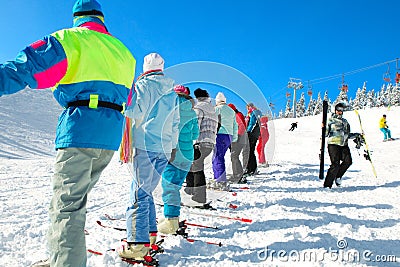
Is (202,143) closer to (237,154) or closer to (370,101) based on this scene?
(237,154)

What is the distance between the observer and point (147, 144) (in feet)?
10.1

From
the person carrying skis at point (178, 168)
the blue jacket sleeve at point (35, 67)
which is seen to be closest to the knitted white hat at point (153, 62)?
the person carrying skis at point (178, 168)

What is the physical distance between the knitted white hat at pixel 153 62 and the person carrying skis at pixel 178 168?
0.77m

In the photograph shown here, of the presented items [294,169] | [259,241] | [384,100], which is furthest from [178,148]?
[384,100]

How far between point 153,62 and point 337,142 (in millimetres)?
5116

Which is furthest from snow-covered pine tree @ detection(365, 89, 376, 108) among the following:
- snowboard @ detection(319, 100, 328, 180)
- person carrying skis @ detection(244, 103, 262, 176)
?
person carrying skis @ detection(244, 103, 262, 176)

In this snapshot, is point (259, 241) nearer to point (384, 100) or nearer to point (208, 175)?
point (208, 175)

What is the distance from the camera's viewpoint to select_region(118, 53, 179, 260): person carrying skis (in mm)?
2949

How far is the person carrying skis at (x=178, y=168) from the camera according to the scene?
3.79 metres

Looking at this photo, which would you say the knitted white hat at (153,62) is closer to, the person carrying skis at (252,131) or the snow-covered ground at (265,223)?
the snow-covered ground at (265,223)

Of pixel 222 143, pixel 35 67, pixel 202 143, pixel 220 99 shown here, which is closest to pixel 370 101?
pixel 222 143

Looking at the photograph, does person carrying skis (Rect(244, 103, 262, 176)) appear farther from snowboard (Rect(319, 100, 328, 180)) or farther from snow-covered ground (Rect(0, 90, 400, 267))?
snowboard (Rect(319, 100, 328, 180))

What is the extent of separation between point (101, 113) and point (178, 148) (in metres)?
1.90

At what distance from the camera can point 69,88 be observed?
2160 mm
